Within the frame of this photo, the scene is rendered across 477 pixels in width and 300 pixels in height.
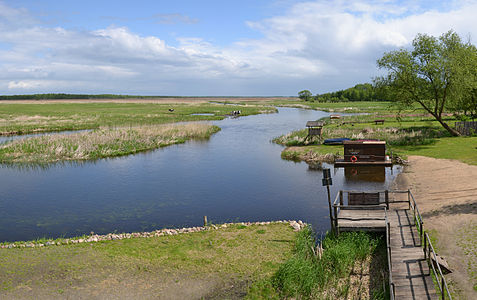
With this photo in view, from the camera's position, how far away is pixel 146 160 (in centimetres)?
4506

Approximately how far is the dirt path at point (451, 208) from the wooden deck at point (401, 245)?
1.06 metres

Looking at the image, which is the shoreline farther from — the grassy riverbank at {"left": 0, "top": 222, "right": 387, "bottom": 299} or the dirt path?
the dirt path

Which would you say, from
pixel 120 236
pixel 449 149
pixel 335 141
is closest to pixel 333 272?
pixel 120 236

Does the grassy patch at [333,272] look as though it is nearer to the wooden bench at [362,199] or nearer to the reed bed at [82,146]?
the wooden bench at [362,199]

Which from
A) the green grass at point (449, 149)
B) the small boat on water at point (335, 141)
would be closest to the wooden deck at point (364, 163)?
the green grass at point (449, 149)

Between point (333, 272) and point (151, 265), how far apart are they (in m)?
8.14

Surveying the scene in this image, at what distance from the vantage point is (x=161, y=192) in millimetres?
30266

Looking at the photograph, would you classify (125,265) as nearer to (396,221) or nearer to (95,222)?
(95,222)

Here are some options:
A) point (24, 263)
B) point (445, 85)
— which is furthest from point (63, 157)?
point (445, 85)

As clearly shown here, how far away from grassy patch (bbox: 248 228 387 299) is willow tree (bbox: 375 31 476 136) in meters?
37.9

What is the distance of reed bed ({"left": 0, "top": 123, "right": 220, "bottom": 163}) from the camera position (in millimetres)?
45844

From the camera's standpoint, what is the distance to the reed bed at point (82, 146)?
45.8 m

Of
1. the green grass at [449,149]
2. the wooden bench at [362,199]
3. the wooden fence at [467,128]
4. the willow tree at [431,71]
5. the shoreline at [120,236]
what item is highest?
the willow tree at [431,71]

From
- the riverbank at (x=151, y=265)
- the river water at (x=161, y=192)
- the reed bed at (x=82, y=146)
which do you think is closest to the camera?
the riverbank at (x=151, y=265)
